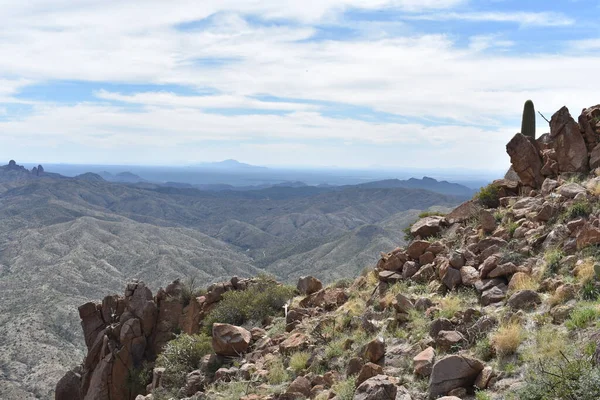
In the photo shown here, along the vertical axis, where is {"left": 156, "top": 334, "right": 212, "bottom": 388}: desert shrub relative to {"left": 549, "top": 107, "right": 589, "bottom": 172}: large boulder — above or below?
below

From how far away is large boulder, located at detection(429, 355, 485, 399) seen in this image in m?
8.45

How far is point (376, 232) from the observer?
145m

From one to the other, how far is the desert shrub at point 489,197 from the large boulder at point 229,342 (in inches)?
378

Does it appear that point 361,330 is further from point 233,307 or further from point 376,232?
point 376,232

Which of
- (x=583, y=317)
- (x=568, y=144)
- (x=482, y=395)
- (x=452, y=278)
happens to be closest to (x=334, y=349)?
(x=452, y=278)

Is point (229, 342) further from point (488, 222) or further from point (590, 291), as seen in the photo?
point (590, 291)

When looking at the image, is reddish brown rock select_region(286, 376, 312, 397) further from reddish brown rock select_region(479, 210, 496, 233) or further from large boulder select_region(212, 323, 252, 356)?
reddish brown rock select_region(479, 210, 496, 233)

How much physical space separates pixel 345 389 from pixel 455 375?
89.5 inches

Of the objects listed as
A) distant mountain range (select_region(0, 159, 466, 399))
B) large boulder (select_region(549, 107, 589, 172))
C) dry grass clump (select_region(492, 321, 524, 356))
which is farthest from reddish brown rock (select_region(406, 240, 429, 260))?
distant mountain range (select_region(0, 159, 466, 399))

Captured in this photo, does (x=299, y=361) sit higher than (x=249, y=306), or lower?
higher

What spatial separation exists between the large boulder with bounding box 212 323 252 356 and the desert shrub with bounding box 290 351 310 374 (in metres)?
3.71

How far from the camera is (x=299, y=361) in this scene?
12672 millimetres

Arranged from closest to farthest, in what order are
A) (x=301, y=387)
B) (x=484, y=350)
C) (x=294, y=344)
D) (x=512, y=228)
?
(x=484, y=350) < (x=301, y=387) < (x=512, y=228) < (x=294, y=344)

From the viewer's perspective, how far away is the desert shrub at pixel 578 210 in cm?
1257
